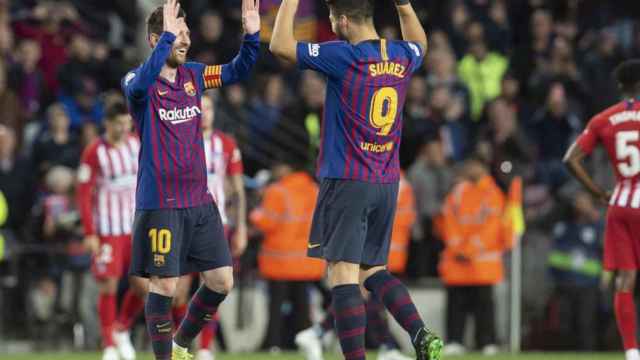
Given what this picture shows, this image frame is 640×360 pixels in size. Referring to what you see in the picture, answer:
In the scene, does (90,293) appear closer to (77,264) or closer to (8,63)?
(77,264)

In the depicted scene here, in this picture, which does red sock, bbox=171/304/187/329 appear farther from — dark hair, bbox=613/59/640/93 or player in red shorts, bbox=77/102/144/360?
dark hair, bbox=613/59/640/93

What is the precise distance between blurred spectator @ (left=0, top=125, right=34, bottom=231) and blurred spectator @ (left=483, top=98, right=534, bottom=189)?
198 inches

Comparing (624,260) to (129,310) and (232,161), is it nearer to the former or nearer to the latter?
(232,161)

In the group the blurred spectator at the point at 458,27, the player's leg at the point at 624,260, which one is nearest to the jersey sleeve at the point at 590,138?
the player's leg at the point at 624,260

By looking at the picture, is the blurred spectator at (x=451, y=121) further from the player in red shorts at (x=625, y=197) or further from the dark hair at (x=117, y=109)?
the player in red shorts at (x=625, y=197)

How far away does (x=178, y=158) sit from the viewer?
32.2 ft

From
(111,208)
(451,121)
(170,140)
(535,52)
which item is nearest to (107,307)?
(111,208)

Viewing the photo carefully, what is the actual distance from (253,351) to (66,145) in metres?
3.06

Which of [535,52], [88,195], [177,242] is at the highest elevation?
[535,52]

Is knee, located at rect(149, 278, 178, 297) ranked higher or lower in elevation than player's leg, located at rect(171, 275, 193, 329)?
higher

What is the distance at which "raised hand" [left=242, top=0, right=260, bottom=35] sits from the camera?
32.0 feet

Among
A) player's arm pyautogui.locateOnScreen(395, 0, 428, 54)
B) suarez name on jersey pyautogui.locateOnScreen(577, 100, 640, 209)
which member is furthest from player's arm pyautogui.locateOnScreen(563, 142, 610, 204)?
player's arm pyautogui.locateOnScreen(395, 0, 428, 54)

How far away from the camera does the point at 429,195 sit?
1661 centimetres

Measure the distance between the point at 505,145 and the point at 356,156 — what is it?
8015mm
